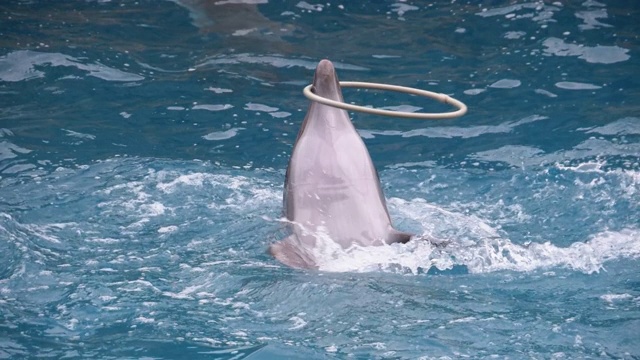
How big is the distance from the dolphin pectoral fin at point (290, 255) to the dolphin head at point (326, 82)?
1.00m

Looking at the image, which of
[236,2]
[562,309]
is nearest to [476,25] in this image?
[236,2]

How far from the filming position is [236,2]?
1193 cm

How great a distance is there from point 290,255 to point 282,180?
2055 millimetres

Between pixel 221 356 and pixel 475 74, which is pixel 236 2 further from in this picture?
pixel 221 356

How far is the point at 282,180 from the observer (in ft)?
25.0

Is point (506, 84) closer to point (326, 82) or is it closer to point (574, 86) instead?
point (574, 86)

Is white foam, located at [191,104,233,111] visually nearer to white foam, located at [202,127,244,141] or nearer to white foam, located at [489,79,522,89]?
white foam, located at [202,127,244,141]

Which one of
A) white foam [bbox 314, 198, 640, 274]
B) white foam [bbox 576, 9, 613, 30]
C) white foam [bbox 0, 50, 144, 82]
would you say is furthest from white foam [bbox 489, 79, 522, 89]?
white foam [bbox 0, 50, 144, 82]

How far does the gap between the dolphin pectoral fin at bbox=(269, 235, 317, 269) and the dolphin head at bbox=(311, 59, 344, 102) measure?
1.00 meters

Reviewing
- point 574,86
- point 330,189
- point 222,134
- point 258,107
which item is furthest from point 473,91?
point 330,189

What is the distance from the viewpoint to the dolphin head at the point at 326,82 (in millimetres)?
5984

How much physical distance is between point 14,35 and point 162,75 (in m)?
2.06

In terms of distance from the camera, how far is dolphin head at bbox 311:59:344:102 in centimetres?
598

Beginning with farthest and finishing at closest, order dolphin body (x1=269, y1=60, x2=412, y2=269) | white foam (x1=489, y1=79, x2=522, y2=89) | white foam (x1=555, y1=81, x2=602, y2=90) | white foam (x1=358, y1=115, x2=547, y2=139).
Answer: white foam (x1=489, y1=79, x2=522, y2=89) < white foam (x1=555, y1=81, x2=602, y2=90) < white foam (x1=358, y1=115, x2=547, y2=139) < dolphin body (x1=269, y1=60, x2=412, y2=269)
